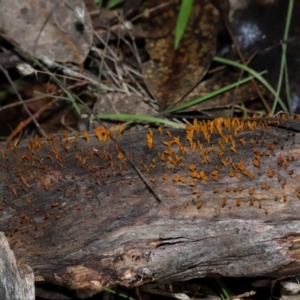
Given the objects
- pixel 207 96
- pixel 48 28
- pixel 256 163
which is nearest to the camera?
pixel 256 163

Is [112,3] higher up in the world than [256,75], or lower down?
higher up

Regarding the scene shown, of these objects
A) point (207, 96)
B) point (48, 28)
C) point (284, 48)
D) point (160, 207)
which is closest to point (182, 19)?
point (207, 96)

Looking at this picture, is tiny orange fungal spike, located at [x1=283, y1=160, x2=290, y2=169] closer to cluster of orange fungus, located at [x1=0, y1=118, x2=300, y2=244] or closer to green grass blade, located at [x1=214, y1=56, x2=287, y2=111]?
cluster of orange fungus, located at [x1=0, y1=118, x2=300, y2=244]

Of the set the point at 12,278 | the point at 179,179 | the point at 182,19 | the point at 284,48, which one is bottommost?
the point at 12,278

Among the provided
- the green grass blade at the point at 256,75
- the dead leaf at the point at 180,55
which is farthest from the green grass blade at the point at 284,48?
the dead leaf at the point at 180,55

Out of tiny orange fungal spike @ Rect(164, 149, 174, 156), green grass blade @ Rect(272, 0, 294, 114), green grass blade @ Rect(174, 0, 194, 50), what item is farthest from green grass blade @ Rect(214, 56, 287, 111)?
tiny orange fungal spike @ Rect(164, 149, 174, 156)

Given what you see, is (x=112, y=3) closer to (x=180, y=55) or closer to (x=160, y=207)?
(x=180, y=55)

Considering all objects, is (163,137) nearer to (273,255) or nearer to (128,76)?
(273,255)
